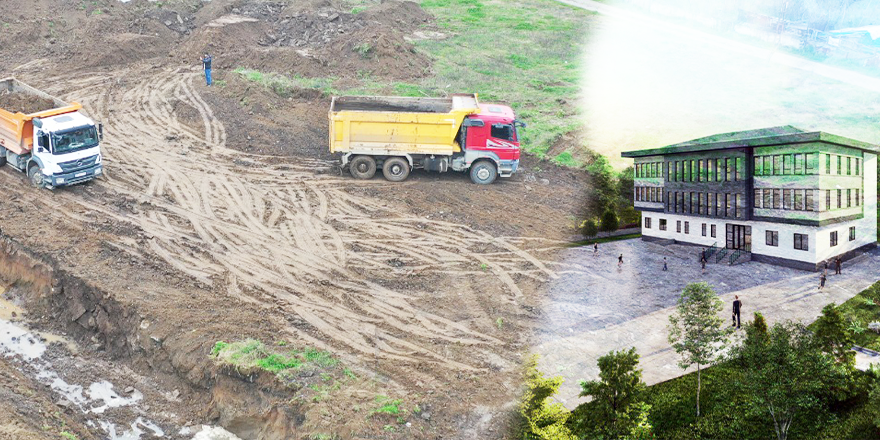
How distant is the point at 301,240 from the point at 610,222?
11261mm

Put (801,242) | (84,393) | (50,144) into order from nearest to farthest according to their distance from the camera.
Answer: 1. (84,393)
2. (801,242)
3. (50,144)

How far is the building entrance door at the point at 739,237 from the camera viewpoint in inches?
1142

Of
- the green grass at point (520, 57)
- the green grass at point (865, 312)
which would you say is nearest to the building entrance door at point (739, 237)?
the green grass at point (865, 312)

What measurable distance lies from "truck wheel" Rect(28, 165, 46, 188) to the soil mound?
8.42ft

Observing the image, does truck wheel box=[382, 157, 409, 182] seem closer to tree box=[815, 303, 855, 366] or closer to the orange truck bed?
the orange truck bed

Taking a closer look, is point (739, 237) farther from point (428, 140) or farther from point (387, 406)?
point (387, 406)

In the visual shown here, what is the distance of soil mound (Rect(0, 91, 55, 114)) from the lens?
34.5 metres

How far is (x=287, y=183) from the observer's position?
115 ft

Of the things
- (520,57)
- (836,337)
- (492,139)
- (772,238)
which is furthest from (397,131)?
(520,57)

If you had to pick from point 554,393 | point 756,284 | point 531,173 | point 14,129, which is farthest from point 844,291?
point 14,129

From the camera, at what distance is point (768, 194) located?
28.3 metres

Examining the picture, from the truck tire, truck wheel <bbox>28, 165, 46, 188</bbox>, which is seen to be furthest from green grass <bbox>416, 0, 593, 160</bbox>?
truck wheel <bbox>28, 165, 46, 188</bbox>

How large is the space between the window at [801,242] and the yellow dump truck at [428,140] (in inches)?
457

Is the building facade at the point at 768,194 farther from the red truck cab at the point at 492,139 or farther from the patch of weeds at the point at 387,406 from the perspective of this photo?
the patch of weeds at the point at 387,406
